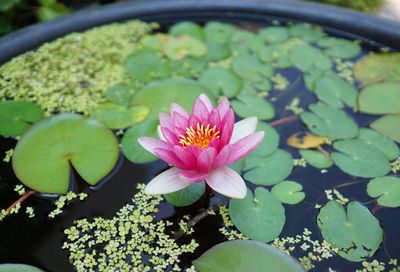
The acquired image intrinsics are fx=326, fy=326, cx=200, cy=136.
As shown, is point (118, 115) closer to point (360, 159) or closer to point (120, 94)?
point (120, 94)

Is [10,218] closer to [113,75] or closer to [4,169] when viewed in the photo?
[4,169]

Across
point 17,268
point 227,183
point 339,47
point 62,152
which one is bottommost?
point 17,268

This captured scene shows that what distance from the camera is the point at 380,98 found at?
4.94 ft

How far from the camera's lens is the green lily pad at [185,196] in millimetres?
1103

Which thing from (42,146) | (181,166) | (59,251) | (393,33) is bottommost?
(59,251)

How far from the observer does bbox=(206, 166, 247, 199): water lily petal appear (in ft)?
2.97

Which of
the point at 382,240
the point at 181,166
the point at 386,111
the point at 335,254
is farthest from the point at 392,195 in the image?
the point at 181,166

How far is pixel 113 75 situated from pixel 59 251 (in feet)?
3.07

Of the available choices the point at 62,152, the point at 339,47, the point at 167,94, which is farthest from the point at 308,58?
the point at 62,152

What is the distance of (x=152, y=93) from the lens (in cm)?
151

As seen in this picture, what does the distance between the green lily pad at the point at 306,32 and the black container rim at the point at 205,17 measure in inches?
1.8

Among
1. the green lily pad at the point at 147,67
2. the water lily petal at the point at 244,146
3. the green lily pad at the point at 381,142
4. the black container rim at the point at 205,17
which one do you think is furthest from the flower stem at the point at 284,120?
the black container rim at the point at 205,17

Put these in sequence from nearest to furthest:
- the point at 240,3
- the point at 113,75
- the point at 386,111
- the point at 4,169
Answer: the point at 4,169 → the point at 386,111 → the point at 113,75 → the point at 240,3

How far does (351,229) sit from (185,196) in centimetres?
55
